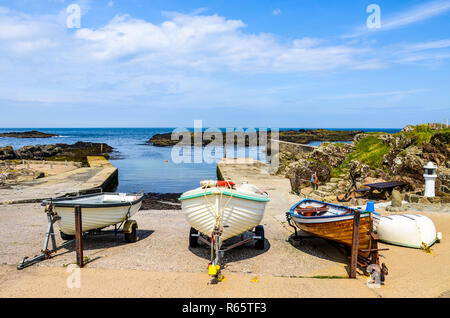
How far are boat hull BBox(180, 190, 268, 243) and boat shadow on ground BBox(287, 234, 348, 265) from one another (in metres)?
2.21

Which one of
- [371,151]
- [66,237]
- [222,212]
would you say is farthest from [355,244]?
[371,151]

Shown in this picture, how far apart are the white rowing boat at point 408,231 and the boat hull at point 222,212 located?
4267mm

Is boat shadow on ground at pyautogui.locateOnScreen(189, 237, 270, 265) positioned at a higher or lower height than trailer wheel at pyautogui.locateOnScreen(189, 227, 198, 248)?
lower

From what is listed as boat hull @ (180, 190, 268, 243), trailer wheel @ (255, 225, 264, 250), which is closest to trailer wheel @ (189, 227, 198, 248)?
boat hull @ (180, 190, 268, 243)

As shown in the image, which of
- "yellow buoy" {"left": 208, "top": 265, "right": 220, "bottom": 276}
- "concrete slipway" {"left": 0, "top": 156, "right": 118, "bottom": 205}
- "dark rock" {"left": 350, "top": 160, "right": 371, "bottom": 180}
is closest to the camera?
"yellow buoy" {"left": 208, "top": 265, "right": 220, "bottom": 276}

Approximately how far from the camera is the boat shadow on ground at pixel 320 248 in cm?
905

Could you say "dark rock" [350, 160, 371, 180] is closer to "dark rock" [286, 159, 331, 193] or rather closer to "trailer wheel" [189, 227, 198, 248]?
"dark rock" [286, 159, 331, 193]

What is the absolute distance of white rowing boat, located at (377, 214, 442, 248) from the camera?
930 centimetres

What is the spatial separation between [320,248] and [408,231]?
252cm

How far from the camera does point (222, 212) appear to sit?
26.1 ft
